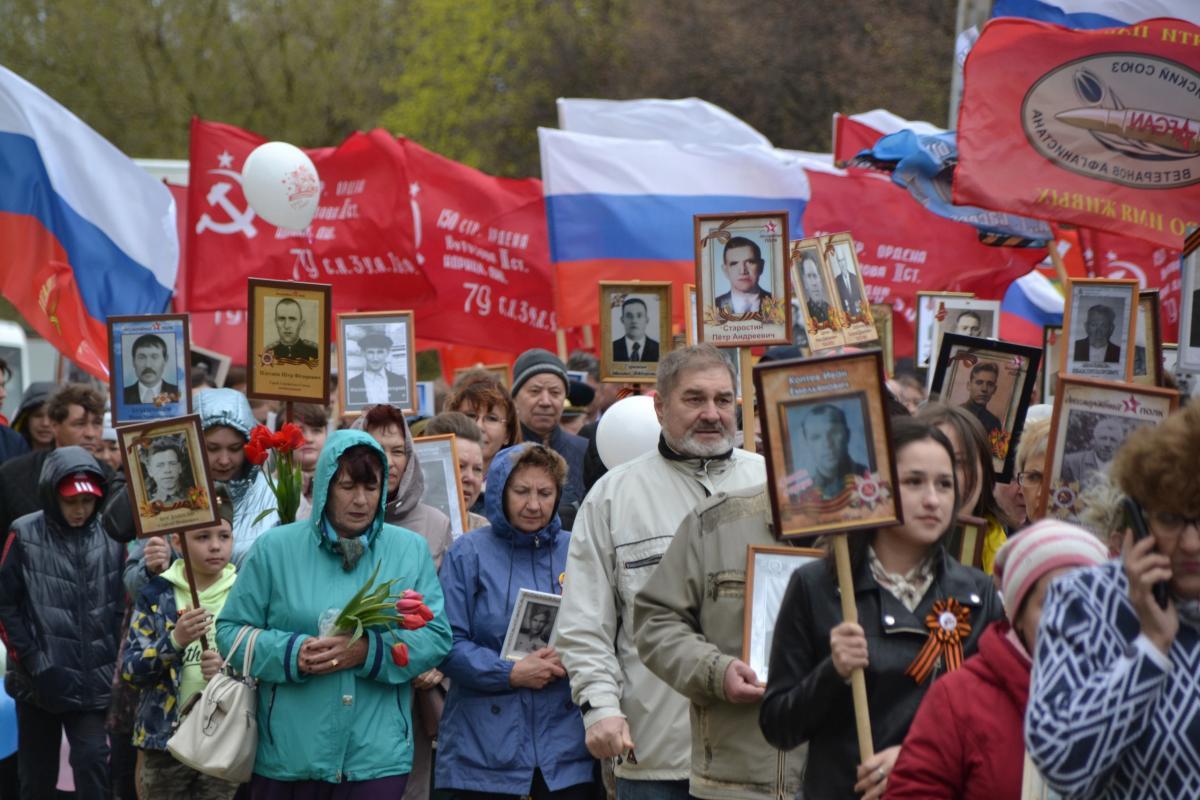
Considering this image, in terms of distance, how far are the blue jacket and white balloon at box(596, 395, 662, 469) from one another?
1.12 feet

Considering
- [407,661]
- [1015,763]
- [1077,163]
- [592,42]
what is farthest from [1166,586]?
[592,42]

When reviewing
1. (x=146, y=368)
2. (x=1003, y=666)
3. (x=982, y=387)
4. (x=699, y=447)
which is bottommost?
(x=1003, y=666)

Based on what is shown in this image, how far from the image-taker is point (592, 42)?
35.5 meters

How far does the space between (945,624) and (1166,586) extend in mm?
975

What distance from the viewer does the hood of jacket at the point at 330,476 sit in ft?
19.5

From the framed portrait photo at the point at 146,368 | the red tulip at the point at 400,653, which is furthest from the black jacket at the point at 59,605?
the red tulip at the point at 400,653

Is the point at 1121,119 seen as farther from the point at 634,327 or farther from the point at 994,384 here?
the point at 634,327

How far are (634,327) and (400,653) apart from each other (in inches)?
129

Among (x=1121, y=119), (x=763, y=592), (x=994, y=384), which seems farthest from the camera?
(x=1121, y=119)

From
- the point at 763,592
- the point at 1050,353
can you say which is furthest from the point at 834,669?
the point at 1050,353

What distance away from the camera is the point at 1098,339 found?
6961mm

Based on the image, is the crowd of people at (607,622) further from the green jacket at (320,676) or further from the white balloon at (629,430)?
the white balloon at (629,430)

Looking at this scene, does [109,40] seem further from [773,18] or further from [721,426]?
[721,426]

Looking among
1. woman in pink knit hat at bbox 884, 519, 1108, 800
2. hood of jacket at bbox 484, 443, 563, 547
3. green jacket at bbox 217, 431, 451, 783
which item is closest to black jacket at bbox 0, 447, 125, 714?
green jacket at bbox 217, 431, 451, 783
